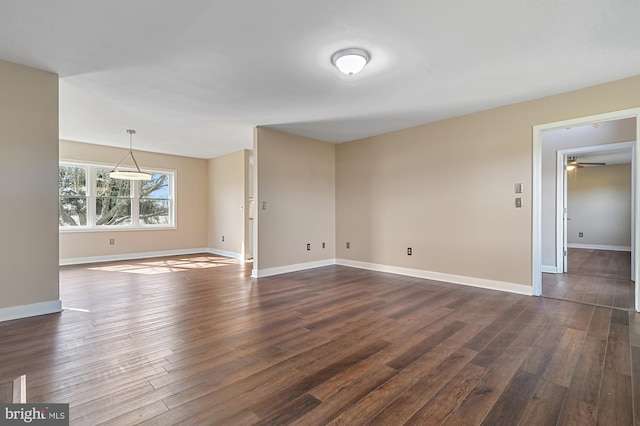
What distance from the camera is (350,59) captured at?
8.30 feet

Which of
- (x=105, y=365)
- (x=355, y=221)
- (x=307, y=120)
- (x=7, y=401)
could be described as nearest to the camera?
(x=7, y=401)

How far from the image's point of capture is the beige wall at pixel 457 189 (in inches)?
145

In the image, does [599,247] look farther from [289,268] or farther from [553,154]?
[289,268]

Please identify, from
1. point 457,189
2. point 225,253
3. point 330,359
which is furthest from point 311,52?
point 225,253

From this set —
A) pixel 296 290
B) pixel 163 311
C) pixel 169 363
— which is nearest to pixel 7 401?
pixel 169 363

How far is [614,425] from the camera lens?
1.43 meters

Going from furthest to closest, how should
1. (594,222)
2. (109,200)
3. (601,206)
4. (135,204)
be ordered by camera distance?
(594,222)
(601,206)
(135,204)
(109,200)

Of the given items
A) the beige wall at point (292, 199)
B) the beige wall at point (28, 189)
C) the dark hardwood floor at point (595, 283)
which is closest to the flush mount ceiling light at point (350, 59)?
the beige wall at point (292, 199)

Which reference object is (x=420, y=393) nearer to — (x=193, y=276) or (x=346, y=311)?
(x=346, y=311)

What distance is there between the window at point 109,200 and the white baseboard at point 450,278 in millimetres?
4817

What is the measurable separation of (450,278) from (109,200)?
7.03 metres

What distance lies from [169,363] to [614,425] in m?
2.57

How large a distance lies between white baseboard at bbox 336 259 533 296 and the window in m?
4.82

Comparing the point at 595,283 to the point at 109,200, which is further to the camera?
the point at 109,200
